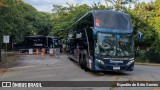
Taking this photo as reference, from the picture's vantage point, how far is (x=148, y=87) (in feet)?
54.1

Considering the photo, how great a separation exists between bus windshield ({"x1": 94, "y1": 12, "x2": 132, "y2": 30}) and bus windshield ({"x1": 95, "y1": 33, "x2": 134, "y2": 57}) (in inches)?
22.2

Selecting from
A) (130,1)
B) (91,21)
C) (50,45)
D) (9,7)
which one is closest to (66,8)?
(50,45)

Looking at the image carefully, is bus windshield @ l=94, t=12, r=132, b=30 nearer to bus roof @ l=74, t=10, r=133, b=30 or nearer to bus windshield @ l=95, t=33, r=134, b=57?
bus roof @ l=74, t=10, r=133, b=30

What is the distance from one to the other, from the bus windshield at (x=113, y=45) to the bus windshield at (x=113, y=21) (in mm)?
563

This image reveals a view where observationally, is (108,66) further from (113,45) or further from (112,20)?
(112,20)

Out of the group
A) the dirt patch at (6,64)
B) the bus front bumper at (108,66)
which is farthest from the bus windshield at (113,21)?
the dirt patch at (6,64)

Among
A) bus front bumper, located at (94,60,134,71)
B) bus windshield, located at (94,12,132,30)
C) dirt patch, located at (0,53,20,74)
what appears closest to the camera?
bus front bumper, located at (94,60,134,71)

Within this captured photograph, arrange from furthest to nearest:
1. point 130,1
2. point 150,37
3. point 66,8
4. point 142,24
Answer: point 66,8
point 130,1
point 142,24
point 150,37

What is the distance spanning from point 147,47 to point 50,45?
2386 cm

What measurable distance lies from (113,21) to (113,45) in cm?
160

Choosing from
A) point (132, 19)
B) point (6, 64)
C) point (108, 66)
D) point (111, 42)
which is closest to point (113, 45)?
point (111, 42)

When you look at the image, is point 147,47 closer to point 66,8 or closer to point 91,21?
point 91,21

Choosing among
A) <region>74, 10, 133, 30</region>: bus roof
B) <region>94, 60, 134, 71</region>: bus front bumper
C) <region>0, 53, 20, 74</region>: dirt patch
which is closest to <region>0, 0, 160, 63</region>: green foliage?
<region>0, 53, 20, 74</region>: dirt patch

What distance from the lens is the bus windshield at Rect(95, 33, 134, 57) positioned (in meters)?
22.8
